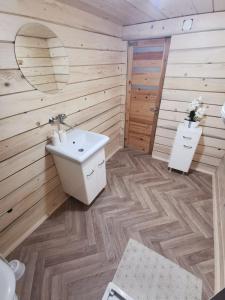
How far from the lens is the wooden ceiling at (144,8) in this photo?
4.82 ft

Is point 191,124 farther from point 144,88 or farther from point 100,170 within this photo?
point 100,170

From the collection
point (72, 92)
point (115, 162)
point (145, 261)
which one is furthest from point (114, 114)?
point (145, 261)

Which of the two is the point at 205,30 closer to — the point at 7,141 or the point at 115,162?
the point at 115,162

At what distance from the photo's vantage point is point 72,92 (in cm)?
176

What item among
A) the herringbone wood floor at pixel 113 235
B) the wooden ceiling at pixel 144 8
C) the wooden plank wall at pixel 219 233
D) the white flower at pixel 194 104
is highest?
the wooden ceiling at pixel 144 8

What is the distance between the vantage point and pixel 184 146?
2301 mm

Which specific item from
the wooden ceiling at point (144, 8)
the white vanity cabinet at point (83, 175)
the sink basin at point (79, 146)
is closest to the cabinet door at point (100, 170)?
the white vanity cabinet at point (83, 175)

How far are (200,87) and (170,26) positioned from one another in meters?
0.89

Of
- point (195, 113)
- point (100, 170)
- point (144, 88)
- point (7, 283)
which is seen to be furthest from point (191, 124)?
point (7, 283)

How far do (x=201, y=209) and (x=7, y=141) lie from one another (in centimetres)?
225

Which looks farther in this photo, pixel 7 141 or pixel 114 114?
pixel 114 114

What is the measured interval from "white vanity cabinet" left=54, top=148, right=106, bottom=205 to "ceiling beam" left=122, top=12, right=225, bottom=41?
5.94 ft

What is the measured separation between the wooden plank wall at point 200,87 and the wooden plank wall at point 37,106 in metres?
0.93

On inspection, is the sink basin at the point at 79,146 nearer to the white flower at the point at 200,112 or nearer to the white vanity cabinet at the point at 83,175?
the white vanity cabinet at the point at 83,175
